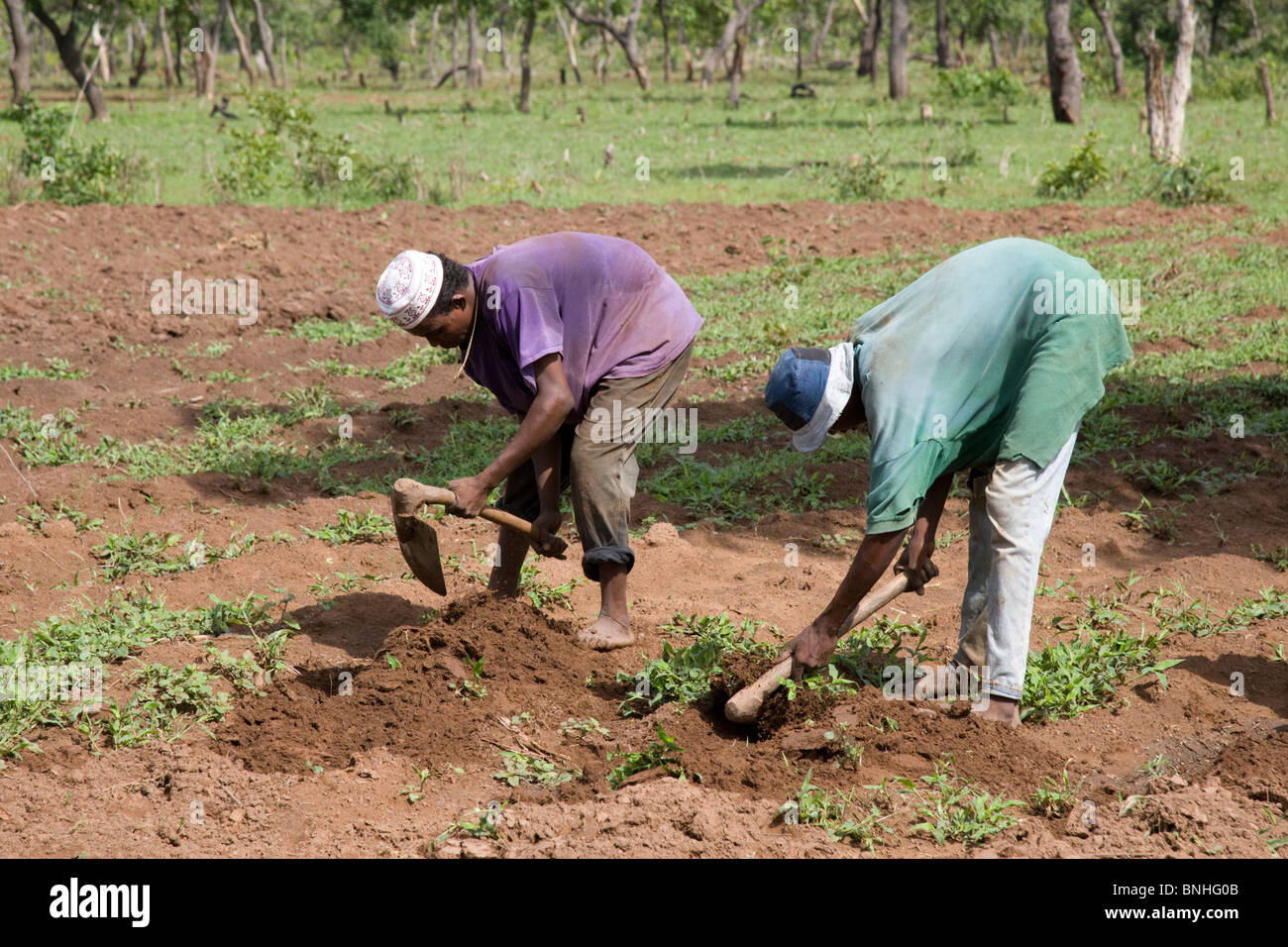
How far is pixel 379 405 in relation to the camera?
7.81 m

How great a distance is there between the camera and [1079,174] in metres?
13.8

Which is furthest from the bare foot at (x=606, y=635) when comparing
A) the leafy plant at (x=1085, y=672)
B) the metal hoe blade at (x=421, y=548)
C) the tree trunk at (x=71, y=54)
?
the tree trunk at (x=71, y=54)

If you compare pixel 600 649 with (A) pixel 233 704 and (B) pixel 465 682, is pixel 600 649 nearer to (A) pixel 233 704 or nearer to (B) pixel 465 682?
(B) pixel 465 682

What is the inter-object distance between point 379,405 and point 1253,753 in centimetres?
557

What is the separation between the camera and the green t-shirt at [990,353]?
3270 mm

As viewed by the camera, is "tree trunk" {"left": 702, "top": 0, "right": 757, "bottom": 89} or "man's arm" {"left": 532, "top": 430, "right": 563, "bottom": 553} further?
"tree trunk" {"left": 702, "top": 0, "right": 757, "bottom": 89}

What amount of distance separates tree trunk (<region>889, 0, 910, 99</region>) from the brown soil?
797 inches

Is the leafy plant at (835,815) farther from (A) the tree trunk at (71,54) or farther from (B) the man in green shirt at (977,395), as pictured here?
(A) the tree trunk at (71,54)

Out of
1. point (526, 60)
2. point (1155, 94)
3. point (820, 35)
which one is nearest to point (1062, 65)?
point (1155, 94)

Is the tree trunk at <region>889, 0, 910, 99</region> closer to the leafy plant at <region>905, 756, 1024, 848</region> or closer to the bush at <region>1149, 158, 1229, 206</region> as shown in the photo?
the bush at <region>1149, 158, 1229, 206</region>

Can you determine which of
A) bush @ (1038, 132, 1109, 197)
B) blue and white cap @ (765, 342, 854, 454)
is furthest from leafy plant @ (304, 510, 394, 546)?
bush @ (1038, 132, 1109, 197)

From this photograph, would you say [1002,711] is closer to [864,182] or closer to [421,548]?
[421,548]

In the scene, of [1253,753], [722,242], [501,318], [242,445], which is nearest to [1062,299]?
[1253,753]

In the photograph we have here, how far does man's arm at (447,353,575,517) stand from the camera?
396cm
